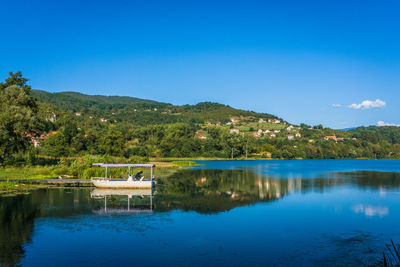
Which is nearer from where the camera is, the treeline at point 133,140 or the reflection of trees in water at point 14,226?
the reflection of trees in water at point 14,226

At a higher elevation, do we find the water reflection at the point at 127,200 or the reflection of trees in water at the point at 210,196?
the water reflection at the point at 127,200

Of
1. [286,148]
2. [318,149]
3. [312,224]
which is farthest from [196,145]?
[312,224]

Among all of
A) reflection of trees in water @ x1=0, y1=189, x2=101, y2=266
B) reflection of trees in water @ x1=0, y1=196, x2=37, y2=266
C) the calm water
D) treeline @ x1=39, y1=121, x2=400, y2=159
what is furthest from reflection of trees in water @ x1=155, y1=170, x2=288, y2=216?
treeline @ x1=39, y1=121, x2=400, y2=159

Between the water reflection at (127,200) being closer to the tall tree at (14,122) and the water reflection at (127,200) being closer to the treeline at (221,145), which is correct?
the tall tree at (14,122)

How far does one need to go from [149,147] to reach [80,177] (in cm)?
6619

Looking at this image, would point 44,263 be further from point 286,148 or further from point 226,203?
point 286,148

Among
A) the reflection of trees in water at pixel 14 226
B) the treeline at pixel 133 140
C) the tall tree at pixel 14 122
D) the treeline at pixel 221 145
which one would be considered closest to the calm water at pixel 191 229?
the reflection of trees in water at pixel 14 226

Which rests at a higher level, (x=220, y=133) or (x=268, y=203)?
(x=220, y=133)

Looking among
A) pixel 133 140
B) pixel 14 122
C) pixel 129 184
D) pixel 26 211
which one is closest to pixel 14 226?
pixel 26 211

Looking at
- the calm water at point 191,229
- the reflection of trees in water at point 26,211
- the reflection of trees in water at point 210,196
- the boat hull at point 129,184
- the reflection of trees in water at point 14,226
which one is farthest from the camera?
the boat hull at point 129,184

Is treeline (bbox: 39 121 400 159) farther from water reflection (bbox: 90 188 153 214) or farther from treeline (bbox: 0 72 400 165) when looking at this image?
water reflection (bbox: 90 188 153 214)

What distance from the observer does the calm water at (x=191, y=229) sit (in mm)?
13289

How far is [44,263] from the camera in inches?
488

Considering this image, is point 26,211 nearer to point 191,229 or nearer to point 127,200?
point 127,200
